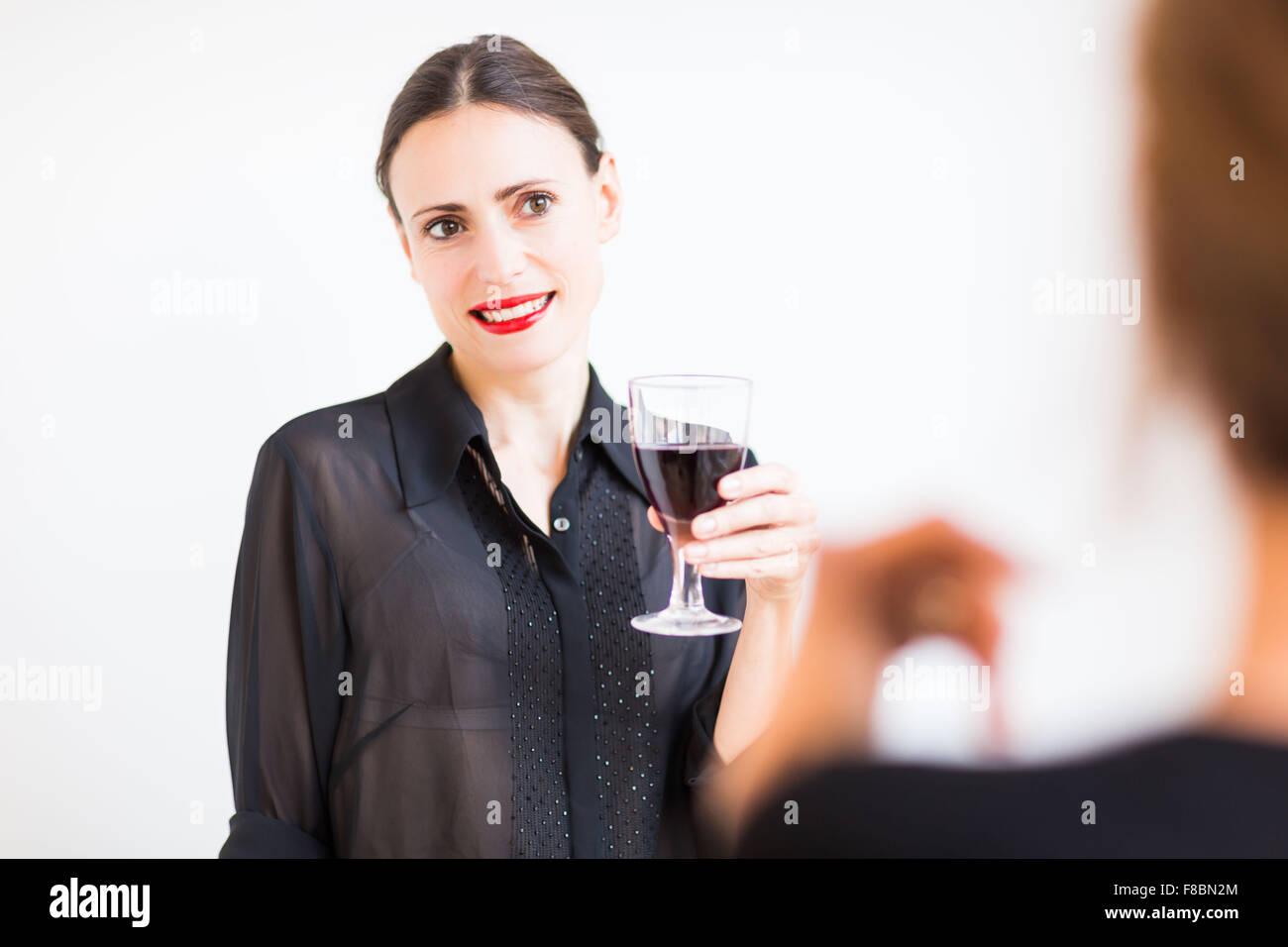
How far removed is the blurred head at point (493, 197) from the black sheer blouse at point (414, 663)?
11 centimetres

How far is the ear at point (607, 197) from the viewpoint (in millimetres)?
1448

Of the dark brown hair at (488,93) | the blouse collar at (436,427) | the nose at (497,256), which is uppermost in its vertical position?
the dark brown hair at (488,93)

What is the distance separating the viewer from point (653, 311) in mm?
1666

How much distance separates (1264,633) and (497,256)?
1.48m

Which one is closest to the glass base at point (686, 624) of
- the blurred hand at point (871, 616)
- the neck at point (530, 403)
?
the neck at point (530, 403)

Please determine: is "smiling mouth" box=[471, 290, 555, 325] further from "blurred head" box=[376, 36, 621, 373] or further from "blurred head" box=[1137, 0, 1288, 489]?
"blurred head" box=[1137, 0, 1288, 489]

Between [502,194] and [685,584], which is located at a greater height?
[502,194]

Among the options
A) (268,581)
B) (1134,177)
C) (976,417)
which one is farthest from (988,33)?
(268,581)

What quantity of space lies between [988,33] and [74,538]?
160 cm

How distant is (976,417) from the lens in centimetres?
A: 175

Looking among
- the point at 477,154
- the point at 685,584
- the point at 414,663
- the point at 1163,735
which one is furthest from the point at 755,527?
the point at 1163,735

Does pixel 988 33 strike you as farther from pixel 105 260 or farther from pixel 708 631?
pixel 105 260

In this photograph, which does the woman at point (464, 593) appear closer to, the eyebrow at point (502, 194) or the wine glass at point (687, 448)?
the eyebrow at point (502, 194)

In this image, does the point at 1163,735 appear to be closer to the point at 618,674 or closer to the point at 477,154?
the point at 618,674
